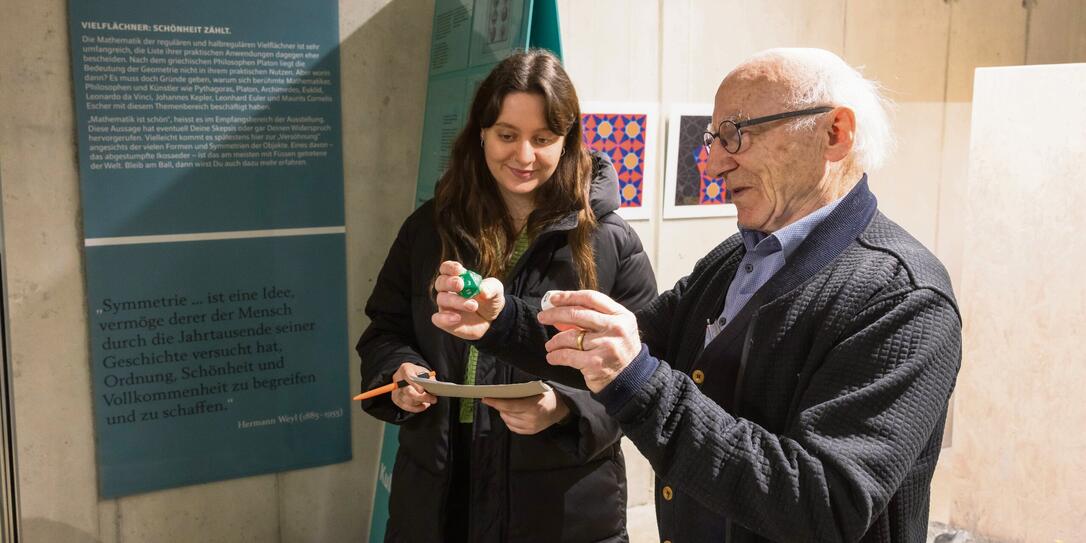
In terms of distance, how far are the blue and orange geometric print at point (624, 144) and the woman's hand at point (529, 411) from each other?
1.86 m

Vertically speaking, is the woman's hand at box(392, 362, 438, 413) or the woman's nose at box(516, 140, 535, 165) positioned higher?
the woman's nose at box(516, 140, 535, 165)

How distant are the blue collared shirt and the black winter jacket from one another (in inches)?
24.7

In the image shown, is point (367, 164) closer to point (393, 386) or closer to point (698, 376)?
point (393, 386)

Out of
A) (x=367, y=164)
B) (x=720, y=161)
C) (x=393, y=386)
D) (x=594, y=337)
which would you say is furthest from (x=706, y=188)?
(x=594, y=337)

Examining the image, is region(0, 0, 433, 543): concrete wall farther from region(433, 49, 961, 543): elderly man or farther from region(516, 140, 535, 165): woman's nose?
region(433, 49, 961, 543): elderly man

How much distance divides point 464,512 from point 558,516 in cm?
24

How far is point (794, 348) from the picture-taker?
1.35m

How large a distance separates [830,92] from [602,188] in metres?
1.04

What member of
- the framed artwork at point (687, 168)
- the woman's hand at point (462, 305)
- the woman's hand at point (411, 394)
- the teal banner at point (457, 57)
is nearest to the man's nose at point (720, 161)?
the woman's hand at point (462, 305)

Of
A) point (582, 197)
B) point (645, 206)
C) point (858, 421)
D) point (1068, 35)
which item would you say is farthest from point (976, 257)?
point (858, 421)

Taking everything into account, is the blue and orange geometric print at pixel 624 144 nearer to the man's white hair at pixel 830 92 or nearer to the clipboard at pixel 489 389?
the clipboard at pixel 489 389

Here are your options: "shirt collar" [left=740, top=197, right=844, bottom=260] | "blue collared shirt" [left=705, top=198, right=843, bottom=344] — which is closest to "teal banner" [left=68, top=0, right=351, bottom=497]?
"blue collared shirt" [left=705, top=198, right=843, bottom=344]

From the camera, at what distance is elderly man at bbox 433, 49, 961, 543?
121 cm

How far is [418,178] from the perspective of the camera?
3.44 m
